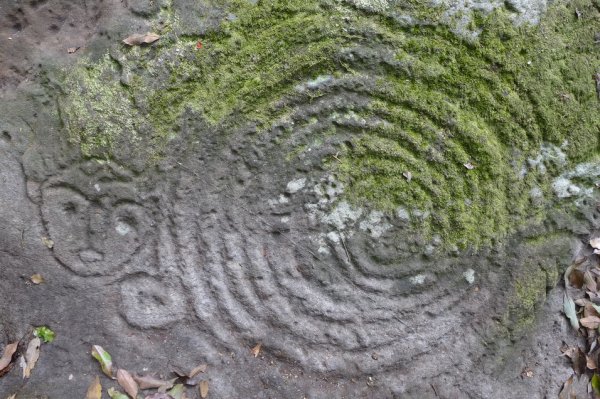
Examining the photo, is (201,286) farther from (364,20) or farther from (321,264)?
(364,20)

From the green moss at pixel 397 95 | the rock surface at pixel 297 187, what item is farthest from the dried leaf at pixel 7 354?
the green moss at pixel 397 95

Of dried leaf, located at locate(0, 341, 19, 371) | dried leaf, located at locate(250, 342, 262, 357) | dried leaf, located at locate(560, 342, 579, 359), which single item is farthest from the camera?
dried leaf, located at locate(560, 342, 579, 359)

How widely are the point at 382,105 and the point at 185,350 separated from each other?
1060mm

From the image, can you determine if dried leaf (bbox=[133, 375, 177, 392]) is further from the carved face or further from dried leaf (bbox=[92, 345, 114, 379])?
the carved face

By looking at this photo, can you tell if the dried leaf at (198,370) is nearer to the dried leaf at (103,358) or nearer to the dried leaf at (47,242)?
the dried leaf at (103,358)

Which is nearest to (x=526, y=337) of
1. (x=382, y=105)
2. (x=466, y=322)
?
(x=466, y=322)

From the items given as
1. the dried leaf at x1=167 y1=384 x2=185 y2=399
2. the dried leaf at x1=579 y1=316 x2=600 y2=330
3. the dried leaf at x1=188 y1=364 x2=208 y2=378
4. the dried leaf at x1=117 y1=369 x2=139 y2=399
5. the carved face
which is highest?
the dried leaf at x1=579 y1=316 x2=600 y2=330

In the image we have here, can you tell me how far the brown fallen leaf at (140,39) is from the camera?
173cm

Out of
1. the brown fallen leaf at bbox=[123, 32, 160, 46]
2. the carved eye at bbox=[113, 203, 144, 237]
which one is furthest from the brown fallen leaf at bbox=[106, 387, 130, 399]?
the brown fallen leaf at bbox=[123, 32, 160, 46]

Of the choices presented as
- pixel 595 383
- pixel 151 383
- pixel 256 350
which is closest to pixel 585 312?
pixel 595 383

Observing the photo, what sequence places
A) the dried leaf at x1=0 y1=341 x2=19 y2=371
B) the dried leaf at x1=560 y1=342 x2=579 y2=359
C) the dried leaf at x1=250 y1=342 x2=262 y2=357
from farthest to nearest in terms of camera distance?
the dried leaf at x1=560 y1=342 x2=579 y2=359, the dried leaf at x1=250 y1=342 x2=262 y2=357, the dried leaf at x1=0 y1=341 x2=19 y2=371

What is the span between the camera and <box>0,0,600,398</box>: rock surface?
175 cm

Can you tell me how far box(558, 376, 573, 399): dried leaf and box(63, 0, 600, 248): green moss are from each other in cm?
59

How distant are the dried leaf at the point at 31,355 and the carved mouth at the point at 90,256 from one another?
11.6 inches
